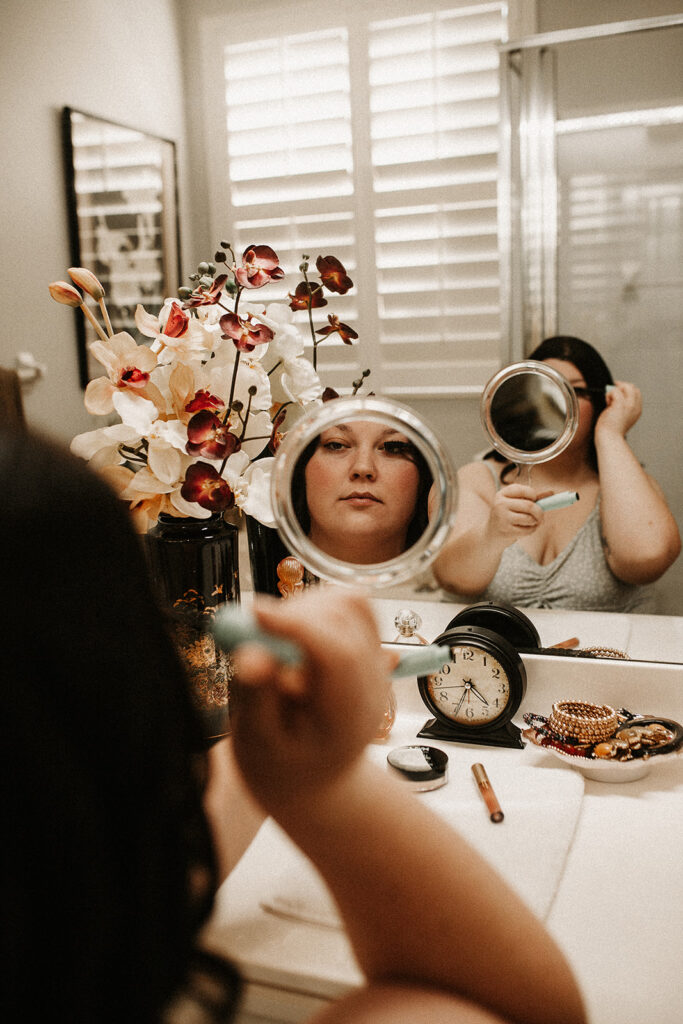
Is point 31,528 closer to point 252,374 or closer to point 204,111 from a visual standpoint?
point 252,374

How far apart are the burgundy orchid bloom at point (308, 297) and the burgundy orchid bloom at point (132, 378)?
0.83ft

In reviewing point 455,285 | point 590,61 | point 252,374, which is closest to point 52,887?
point 252,374

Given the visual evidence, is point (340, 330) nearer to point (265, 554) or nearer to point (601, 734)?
point (265, 554)

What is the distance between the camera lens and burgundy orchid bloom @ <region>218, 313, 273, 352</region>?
0.74 metres

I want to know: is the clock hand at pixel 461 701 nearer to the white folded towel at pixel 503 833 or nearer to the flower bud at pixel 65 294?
the white folded towel at pixel 503 833

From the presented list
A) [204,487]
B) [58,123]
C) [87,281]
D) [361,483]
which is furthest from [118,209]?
[361,483]

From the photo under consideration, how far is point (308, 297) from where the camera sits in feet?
3.04

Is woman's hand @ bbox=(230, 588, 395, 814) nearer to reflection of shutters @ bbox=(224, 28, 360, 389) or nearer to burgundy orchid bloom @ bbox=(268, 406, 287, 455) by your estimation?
burgundy orchid bloom @ bbox=(268, 406, 287, 455)

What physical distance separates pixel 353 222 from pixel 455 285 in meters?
0.14

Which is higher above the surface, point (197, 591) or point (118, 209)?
point (118, 209)

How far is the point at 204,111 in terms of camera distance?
94 centimetres

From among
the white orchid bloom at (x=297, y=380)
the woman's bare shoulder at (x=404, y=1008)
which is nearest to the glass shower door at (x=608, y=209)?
the white orchid bloom at (x=297, y=380)

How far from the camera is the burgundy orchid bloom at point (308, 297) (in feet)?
3.04

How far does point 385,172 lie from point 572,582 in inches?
19.9
